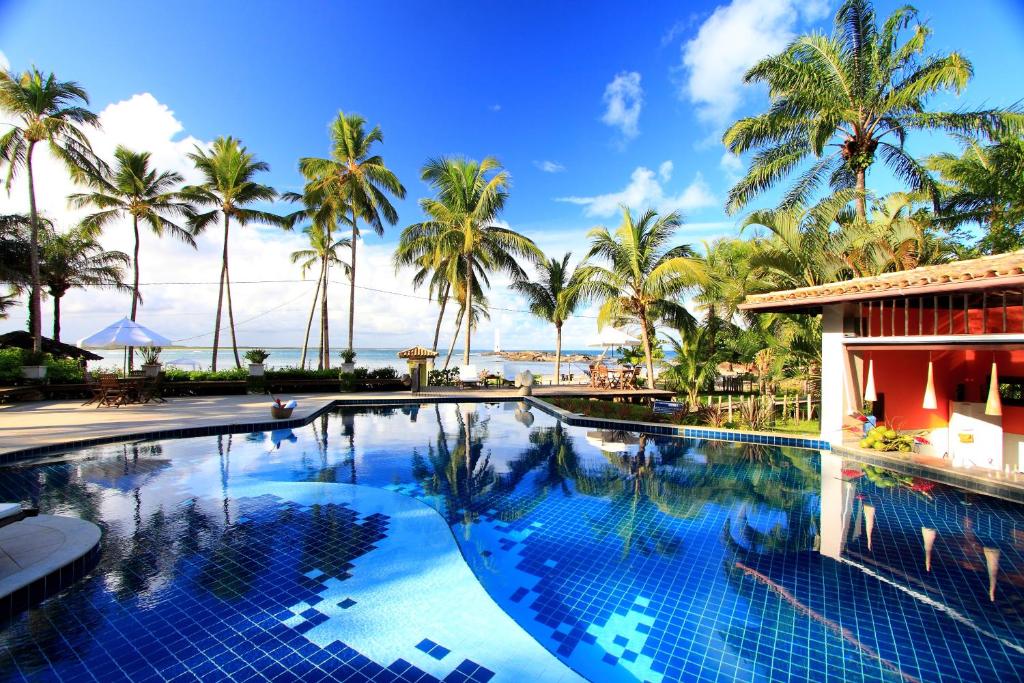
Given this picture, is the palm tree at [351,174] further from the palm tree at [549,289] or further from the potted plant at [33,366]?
the potted plant at [33,366]

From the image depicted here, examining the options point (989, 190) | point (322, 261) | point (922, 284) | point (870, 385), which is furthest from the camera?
point (322, 261)

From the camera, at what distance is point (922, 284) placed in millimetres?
6551

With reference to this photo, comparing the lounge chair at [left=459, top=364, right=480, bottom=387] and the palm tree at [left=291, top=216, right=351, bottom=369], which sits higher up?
the palm tree at [left=291, top=216, right=351, bottom=369]

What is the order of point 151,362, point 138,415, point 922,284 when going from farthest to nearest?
1. point 151,362
2. point 138,415
3. point 922,284

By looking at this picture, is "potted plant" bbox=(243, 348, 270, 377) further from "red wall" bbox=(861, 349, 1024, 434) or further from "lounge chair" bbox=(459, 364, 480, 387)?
"red wall" bbox=(861, 349, 1024, 434)

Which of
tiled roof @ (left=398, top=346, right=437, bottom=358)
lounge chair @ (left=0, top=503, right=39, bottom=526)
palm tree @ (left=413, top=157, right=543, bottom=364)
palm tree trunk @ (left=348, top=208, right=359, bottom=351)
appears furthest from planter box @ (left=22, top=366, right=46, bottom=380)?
lounge chair @ (left=0, top=503, right=39, bottom=526)

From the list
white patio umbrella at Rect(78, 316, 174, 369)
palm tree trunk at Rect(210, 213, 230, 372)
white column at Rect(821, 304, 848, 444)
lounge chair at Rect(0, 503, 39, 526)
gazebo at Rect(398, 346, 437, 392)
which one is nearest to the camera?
lounge chair at Rect(0, 503, 39, 526)

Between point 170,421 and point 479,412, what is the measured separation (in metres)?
7.75

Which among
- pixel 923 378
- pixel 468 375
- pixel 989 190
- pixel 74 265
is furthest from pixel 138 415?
pixel 989 190

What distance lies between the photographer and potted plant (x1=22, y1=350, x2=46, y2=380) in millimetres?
13109

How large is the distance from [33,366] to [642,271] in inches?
740

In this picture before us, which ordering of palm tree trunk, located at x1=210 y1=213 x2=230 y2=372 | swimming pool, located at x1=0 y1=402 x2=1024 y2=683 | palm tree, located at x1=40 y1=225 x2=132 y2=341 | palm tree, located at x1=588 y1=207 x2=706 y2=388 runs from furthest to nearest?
1. palm tree, located at x1=40 y1=225 x2=132 y2=341
2. palm tree trunk, located at x1=210 y1=213 x2=230 y2=372
3. palm tree, located at x1=588 y1=207 x2=706 y2=388
4. swimming pool, located at x1=0 y1=402 x2=1024 y2=683

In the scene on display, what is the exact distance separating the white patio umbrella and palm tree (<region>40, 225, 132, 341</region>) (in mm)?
10869

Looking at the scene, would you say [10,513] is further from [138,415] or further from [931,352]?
[931,352]
